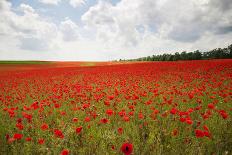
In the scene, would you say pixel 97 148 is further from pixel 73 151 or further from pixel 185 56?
pixel 185 56

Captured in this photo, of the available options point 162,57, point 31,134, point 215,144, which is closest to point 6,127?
point 31,134

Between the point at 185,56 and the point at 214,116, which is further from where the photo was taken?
the point at 185,56

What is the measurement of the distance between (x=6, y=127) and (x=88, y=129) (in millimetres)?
2111

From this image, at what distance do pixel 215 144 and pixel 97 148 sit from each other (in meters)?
1.91

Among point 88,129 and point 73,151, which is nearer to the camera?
point 73,151

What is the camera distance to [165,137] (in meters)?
3.69

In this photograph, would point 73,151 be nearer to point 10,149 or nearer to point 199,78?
point 10,149

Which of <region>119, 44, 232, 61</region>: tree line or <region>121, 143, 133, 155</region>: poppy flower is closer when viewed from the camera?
<region>121, 143, 133, 155</region>: poppy flower

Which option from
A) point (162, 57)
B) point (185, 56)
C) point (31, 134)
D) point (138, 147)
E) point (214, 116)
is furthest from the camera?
point (162, 57)

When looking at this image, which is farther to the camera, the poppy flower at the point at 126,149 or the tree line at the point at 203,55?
the tree line at the point at 203,55

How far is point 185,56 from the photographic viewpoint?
63094 mm

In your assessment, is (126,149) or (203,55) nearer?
(126,149)

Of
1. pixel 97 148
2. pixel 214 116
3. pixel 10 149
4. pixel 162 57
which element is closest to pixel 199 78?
pixel 214 116

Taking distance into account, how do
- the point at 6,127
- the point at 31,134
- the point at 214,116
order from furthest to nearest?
the point at 6,127, the point at 214,116, the point at 31,134
